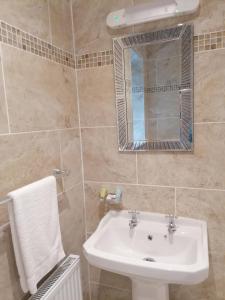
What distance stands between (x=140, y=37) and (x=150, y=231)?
3.83ft

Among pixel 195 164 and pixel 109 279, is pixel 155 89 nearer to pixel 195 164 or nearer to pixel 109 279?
pixel 195 164

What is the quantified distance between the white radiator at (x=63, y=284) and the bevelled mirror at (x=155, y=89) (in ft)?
2.46

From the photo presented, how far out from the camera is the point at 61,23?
1345 mm

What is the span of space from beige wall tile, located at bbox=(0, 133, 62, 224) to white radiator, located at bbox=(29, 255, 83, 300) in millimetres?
407

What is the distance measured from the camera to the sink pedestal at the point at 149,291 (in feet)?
3.98

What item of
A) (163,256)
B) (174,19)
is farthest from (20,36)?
(163,256)

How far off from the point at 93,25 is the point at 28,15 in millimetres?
457

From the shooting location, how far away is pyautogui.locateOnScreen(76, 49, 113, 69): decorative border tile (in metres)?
1.40

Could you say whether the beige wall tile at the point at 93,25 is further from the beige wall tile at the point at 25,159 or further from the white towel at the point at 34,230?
the white towel at the point at 34,230

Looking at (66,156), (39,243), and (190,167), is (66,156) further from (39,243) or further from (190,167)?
(190,167)

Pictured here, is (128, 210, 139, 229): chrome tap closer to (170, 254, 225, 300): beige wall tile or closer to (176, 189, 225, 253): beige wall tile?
(176, 189, 225, 253): beige wall tile

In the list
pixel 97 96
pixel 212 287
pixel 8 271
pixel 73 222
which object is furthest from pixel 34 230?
pixel 212 287

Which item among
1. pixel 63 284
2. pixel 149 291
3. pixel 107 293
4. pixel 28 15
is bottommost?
pixel 107 293

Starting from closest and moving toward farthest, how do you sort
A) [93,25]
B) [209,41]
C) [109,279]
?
[209,41] < [93,25] < [109,279]
